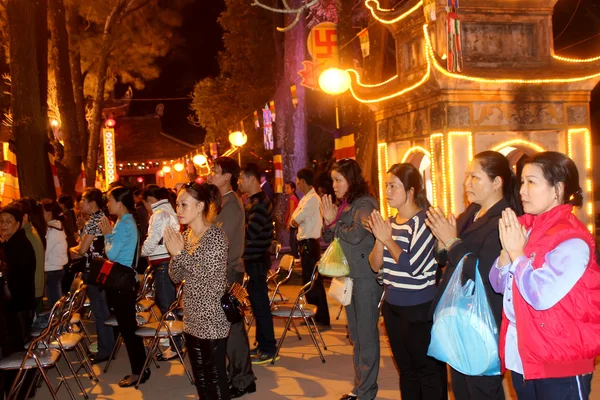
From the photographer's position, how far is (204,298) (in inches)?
173

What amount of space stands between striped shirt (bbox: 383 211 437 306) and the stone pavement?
1474 mm

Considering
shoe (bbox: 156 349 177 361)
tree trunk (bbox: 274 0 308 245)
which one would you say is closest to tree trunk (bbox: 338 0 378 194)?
tree trunk (bbox: 274 0 308 245)

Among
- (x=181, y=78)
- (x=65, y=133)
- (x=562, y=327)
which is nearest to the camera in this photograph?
Answer: (x=562, y=327)

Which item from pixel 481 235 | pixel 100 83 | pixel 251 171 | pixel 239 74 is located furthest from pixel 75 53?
pixel 481 235

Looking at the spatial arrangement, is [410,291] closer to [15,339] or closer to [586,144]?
[15,339]

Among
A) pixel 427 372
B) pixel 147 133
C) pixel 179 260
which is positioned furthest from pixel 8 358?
pixel 147 133

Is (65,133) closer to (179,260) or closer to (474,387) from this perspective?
(179,260)

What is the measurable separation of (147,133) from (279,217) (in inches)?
1198

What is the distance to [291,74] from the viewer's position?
1772 centimetres

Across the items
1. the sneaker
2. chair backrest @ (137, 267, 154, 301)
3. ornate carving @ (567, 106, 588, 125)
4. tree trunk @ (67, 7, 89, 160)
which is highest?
tree trunk @ (67, 7, 89, 160)

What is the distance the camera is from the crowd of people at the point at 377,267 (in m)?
2.84

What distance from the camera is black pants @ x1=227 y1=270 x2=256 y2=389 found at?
18.4ft

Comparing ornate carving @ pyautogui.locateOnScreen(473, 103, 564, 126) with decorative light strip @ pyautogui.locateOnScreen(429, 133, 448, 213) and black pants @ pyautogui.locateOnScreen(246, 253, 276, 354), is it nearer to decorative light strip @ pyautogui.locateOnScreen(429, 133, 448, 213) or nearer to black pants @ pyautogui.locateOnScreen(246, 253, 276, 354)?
decorative light strip @ pyautogui.locateOnScreen(429, 133, 448, 213)

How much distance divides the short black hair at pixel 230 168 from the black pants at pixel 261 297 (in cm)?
99
